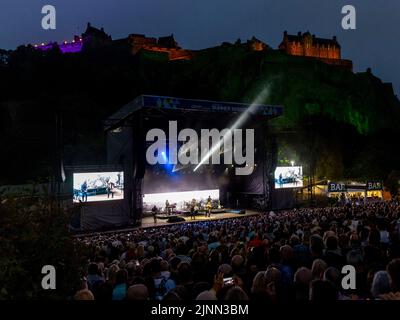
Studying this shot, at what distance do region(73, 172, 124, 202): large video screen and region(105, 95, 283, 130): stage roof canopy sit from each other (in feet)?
10.3

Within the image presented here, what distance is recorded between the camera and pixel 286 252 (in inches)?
215

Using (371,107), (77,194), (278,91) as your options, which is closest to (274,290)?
(77,194)

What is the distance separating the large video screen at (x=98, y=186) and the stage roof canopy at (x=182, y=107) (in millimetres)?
3133

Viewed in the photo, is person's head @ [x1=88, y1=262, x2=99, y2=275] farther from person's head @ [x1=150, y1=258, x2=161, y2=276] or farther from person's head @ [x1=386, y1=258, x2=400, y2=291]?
person's head @ [x1=386, y1=258, x2=400, y2=291]

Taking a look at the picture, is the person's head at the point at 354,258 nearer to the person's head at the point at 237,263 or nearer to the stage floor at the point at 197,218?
the person's head at the point at 237,263

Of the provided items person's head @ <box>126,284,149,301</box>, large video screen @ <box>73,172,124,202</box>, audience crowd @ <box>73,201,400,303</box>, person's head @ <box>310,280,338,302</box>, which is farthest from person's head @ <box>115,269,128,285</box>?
large video screen @ <box>73,172,124,202</box>

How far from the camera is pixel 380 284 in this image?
4102 millimetres

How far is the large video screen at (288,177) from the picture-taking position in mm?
25484

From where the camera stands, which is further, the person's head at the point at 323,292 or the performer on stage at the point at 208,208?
the performer on stage at the point at 208,208

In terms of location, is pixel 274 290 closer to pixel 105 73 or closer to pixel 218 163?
pixel 218 163

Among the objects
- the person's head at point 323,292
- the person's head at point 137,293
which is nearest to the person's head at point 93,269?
the person's head at point 137,293

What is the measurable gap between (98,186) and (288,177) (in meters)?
13.3

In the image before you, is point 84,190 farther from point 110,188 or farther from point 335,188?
point 335,188
